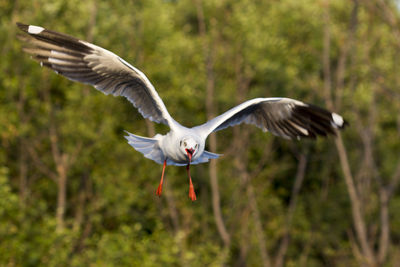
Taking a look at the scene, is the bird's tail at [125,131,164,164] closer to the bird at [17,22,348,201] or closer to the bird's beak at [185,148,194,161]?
the bird at [17,22,348,201]

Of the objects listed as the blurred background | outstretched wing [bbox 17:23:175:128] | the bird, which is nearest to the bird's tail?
the bird

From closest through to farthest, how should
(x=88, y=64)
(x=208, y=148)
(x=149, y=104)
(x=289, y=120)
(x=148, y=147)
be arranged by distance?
(x=148, y=147), (x=88, y=64), (x=149, y=104), (x=289, y=120), (x=208, y=148)

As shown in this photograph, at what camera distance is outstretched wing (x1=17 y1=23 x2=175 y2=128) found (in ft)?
25.6

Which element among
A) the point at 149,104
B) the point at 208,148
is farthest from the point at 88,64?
the point at 208,148

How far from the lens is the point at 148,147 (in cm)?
782

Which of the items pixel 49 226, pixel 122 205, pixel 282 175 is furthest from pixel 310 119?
pixel 282 175

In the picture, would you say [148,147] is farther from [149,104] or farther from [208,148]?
[208,148]

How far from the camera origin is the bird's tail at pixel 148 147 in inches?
303

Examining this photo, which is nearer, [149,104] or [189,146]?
[189,146]

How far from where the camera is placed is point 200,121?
77.3ft

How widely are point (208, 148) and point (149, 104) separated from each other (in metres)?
13.6

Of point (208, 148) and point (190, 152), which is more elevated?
point (190, 152)

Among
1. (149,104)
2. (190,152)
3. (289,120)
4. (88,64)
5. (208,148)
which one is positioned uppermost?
(88,64)

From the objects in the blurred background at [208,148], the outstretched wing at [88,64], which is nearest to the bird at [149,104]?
the outstretched wing at [88,64]
